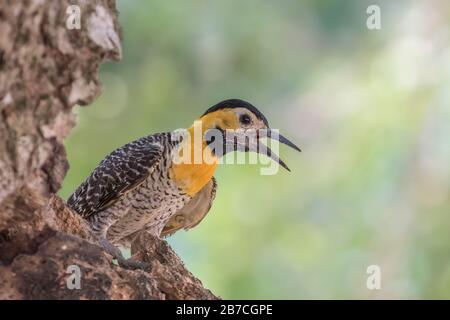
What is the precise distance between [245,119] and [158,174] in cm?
68

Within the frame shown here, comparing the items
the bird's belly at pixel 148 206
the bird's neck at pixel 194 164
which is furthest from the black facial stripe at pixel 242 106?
the bird's belly at pixel 148 206

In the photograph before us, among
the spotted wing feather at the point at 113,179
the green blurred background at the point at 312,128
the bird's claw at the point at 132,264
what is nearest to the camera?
the bird's claw at the point at 132,264

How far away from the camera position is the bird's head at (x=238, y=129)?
6188 mm

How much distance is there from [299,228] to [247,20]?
2285 mm

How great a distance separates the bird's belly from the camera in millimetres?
6160

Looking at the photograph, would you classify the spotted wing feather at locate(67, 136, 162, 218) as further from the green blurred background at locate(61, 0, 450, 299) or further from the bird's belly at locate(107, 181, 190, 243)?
the green blurred background at locate(61, 0, 450, 299)

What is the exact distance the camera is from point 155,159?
20.2ft

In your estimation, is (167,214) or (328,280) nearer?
(167,214)

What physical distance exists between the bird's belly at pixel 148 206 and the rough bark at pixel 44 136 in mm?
2272

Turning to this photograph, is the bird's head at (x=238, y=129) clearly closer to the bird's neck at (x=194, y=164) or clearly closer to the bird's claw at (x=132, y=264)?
the bird's neck at (x=194, y=164)

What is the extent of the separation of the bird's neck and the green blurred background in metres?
1.26
